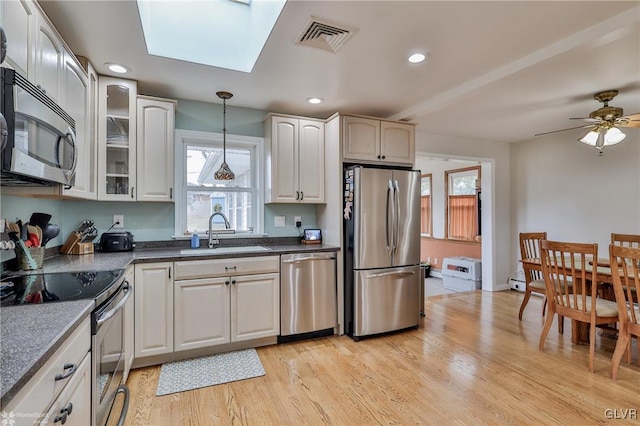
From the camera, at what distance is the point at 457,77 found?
2.79 meters

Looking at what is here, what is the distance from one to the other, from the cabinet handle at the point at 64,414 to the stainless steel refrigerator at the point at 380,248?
2.44 m

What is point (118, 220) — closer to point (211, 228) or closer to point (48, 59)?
point (211, 228)

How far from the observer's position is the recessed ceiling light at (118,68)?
249 centimetres

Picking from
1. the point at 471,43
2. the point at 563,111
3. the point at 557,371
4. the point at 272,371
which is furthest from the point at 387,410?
the point at 563,111

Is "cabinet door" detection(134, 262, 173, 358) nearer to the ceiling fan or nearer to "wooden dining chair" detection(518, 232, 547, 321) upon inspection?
"wooden dining chair" detection(518, 232, 547, 321)

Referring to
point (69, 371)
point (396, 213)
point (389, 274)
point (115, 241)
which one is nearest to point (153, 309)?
point (115, 241)

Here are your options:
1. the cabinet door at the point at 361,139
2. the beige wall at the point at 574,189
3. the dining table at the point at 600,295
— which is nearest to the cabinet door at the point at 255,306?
the cabinet door at the point at 361,139

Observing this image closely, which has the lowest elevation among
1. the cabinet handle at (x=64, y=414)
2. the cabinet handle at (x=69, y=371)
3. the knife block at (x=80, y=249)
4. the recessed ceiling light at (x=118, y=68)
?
the cabinet handle at (x=64, y=414)

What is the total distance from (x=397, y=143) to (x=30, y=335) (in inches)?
130

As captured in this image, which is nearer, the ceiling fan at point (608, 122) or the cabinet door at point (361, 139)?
the ceiling fan at point (608, 122)

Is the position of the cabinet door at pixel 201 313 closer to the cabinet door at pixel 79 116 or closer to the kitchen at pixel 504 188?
the kitchen at pixel 504 188

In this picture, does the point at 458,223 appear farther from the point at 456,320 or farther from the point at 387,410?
the point at 387,410

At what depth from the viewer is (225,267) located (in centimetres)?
280

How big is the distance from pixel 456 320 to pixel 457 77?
8.69 feet
